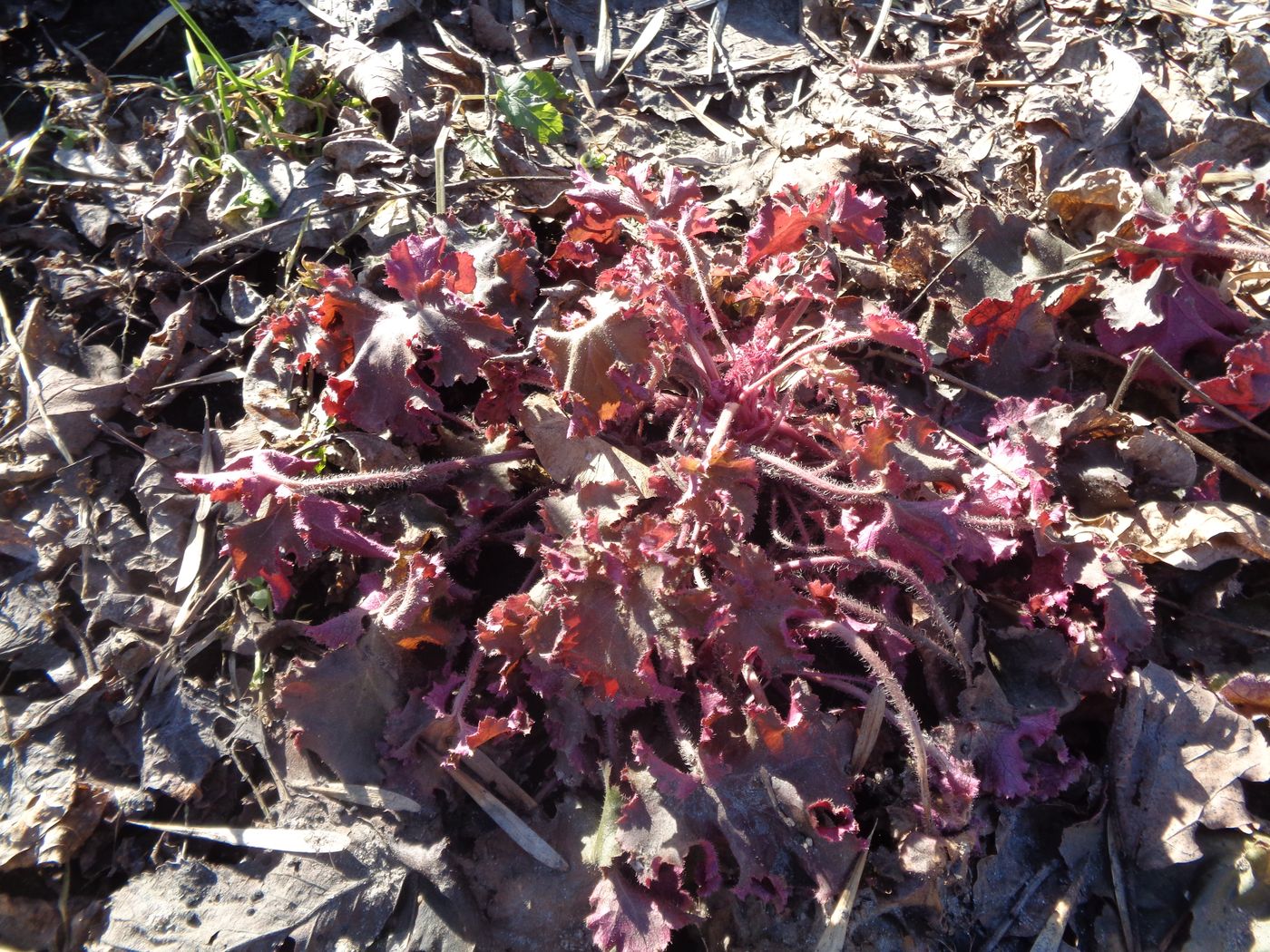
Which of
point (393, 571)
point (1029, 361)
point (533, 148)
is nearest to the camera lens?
point (393, 571)

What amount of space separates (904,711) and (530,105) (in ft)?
8.14

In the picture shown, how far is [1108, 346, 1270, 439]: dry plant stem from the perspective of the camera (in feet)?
8.46

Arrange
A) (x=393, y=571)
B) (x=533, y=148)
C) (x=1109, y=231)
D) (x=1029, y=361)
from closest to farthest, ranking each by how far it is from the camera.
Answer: (x=393, y=571) < (x=1029, y=361) < (x=1109, y=231) < (x=533, y=148)

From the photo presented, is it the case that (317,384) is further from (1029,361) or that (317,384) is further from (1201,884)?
(1201,884)

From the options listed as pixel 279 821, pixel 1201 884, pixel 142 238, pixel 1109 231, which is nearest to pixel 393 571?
pixel 279 821

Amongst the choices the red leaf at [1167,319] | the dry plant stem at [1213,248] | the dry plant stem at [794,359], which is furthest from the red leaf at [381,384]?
the dry plant stem at [1213,248]

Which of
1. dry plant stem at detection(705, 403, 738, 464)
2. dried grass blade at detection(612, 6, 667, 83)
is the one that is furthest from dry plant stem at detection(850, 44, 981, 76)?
dry plant stem at detection(705, 403, 738, 464)

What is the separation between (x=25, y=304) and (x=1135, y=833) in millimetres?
3894

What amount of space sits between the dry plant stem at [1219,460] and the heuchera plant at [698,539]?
0.20m

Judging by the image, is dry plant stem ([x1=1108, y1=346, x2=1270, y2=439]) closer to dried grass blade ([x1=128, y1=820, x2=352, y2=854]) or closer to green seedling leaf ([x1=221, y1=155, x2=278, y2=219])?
dried grass blade ([x1=128, y1=820, x2=352, y2=854])

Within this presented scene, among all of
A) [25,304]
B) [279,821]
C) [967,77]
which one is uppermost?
[967,77]

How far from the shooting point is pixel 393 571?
220 centimetres

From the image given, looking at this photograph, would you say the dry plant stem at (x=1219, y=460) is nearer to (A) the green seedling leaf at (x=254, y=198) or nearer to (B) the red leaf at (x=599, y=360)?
(B) the red leaf at (x=599, y=360)

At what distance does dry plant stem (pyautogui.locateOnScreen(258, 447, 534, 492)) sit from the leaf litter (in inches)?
0.7
